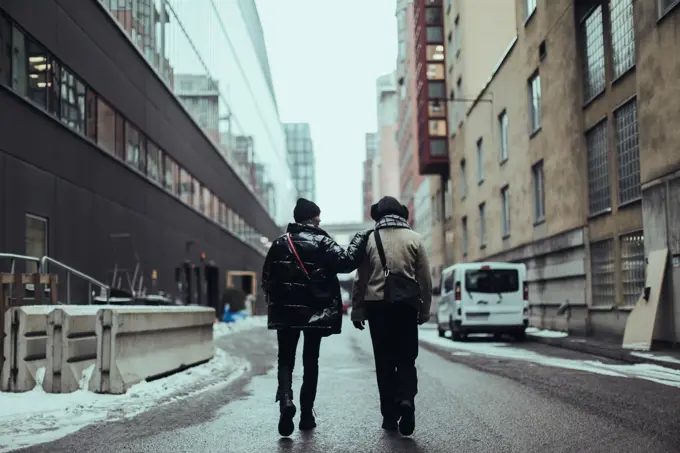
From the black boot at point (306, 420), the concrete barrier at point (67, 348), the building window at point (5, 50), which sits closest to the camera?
the black boot at point (306, 420)

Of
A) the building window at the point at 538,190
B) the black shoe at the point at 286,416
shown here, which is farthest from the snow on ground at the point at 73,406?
the building window at the point at 538,190

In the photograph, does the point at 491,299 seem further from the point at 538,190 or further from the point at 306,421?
the point at 306,421

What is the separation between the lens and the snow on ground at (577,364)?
426 inches

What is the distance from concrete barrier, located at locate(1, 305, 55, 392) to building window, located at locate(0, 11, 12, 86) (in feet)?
27.3

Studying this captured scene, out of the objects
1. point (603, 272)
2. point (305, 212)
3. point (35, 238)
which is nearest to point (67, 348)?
point (305, 212)

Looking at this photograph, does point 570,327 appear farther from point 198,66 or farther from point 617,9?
point 198,66

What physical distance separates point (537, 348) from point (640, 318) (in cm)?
289

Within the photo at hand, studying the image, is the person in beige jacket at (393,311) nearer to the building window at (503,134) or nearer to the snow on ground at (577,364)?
the snow on ground at (577,364)

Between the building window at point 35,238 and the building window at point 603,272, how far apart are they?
41.6 feet

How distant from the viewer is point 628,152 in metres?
18.5

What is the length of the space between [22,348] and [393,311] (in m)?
4.82

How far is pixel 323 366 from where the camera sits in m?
13.6

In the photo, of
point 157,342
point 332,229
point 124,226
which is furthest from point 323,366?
point 332,229

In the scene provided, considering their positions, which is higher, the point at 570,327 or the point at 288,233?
the point at 288,233
